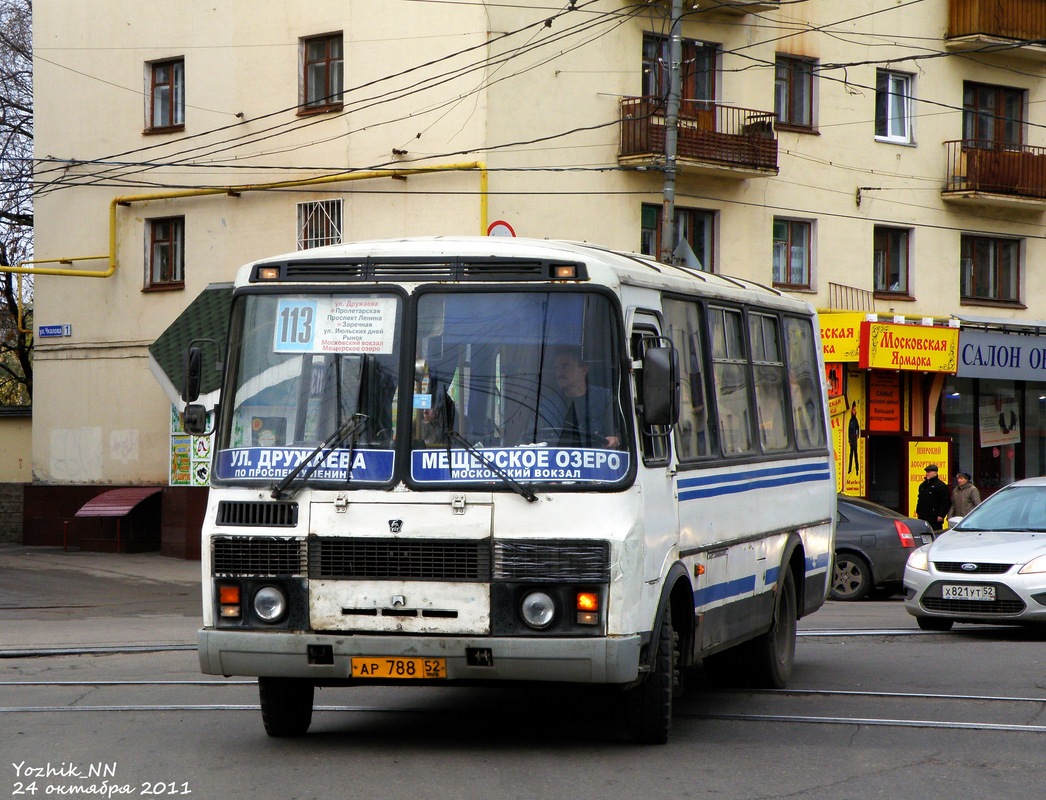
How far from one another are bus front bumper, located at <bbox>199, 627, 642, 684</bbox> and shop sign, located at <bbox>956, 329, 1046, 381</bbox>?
75.6 ft

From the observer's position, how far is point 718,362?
390 inches

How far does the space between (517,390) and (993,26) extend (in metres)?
25.1

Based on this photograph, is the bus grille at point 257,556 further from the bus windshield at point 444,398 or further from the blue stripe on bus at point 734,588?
the blue stripe on bus at point 734,588

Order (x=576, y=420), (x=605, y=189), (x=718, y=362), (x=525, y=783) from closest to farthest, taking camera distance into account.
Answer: (x=525, y=783) → (x=576, y=420) → (x=718, y=362) → (x=605, y=189)

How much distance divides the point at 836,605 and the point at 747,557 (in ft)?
28.7

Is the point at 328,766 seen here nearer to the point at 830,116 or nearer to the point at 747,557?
the point at 747,557

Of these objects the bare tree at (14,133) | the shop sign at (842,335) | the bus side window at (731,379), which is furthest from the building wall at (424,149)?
the bus side window at (731,379)

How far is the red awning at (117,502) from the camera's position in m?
27.1

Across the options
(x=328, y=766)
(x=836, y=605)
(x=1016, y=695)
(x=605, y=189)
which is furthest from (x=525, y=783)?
(x=605, y=189)

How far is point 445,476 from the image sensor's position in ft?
26.0

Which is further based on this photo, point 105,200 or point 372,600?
point 105,200

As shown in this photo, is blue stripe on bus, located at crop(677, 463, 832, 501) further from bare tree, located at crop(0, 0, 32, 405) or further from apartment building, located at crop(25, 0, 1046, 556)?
bare tree, located at crop(0, 0, 32, 405)

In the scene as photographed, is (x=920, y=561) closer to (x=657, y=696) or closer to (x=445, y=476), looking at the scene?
(x=657, y=696)

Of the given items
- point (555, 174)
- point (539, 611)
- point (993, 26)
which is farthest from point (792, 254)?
point (539, 611)
